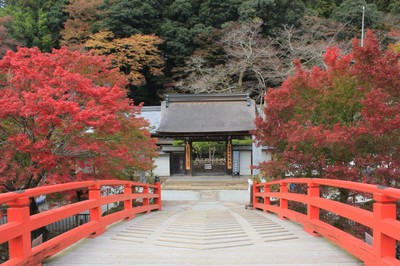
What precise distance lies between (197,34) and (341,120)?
25849 mm

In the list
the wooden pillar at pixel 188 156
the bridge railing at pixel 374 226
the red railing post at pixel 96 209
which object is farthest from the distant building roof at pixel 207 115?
the bridge railing at pixel 374 226

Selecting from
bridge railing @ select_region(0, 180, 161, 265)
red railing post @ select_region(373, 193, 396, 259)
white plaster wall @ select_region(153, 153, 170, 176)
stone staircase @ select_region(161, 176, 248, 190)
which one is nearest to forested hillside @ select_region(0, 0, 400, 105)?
white plaster wall @ select_region(153, 153, 170, 176)

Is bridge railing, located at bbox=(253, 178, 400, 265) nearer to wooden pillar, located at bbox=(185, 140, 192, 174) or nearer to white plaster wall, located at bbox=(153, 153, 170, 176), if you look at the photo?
wooden pillar, located at bbox=(185, 140, 192, 174)

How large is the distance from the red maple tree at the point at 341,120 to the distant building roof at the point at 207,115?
1190cm

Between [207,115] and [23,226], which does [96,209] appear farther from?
[207,115]

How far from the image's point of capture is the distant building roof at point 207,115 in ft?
67.9

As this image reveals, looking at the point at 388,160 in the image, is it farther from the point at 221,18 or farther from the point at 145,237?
the point at 221,18

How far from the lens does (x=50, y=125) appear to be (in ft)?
23.6

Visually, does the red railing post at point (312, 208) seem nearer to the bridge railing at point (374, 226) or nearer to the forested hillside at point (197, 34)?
the bridge railing at point (374, 226)

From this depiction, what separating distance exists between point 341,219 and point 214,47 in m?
25.6

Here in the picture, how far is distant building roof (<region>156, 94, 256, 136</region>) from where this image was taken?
2070cm

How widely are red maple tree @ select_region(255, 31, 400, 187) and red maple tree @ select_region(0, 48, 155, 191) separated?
3.83 meters

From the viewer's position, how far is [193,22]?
33.2m

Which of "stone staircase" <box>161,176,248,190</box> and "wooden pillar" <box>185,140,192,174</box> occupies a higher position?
"wooden pillar" <box>185,140,192,174</box>
